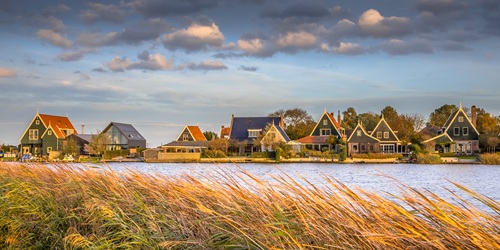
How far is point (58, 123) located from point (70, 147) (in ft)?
32.2

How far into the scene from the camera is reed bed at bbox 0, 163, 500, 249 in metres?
3.68

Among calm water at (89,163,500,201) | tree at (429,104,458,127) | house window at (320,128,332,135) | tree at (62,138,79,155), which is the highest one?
tree at (429,104,458,127)

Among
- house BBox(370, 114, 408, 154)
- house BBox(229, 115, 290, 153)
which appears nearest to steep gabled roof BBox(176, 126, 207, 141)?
house BBox(229, 115, 290, 153)

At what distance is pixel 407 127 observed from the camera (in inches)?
2968

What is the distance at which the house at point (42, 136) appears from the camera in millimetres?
75375

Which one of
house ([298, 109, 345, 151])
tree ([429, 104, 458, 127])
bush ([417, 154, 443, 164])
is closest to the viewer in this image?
bush ([417, 154, 443, 164])

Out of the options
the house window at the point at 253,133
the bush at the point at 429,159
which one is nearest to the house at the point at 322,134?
the house window at the point at 253,133

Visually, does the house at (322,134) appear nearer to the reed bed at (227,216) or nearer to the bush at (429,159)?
the bush at (429,159)

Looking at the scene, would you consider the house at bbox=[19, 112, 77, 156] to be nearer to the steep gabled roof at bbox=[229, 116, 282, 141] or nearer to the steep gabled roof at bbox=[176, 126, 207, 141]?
the steep gabled roof at bbox=[176, 126, 207, 141]

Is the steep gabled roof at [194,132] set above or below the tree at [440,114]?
below

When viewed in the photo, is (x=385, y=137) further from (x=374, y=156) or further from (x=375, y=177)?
(x=375, y=177)

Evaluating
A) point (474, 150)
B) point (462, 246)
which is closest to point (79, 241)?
point (462, 246)

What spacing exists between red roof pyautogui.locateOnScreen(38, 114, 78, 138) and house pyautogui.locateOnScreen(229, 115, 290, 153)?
77.8 ft

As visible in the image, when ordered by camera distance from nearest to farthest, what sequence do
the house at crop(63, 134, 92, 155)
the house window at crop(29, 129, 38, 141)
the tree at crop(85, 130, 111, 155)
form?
the tree at crop(85, 130, 111, 155)
the house at crop(63, 134, 92, 155)
the house window at crop(29, 129, 38, 141)
